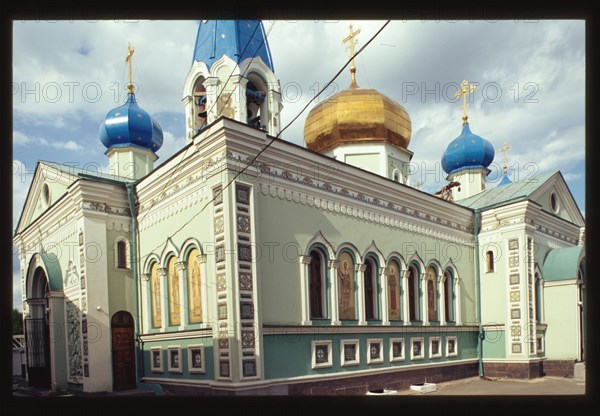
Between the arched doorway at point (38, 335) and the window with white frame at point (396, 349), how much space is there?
865 centimetres

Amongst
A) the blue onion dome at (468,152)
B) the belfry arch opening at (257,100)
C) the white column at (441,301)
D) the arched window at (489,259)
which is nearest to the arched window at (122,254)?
the belfry arch opening at (257,100)

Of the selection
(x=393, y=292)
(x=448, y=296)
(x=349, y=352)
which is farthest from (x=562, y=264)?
(x=349, y=352)

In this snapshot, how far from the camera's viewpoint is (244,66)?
43.9ft

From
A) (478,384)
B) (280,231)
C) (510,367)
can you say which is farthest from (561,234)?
(280,231)

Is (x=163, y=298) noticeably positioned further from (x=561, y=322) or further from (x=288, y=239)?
(x=561, y=322)

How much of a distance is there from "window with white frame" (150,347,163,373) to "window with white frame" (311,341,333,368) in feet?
11.2

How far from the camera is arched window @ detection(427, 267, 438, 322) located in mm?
14879

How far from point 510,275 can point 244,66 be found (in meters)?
9.96

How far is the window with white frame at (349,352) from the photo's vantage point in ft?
38.3

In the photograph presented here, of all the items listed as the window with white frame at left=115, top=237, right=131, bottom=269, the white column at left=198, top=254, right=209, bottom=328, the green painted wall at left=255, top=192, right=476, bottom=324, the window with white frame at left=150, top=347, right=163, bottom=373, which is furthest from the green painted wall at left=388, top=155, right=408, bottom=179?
the window with white frame at left=150, top=347, right=163, bottom=373

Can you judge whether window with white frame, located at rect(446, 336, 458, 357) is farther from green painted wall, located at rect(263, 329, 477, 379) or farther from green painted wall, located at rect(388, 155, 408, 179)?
green painted wall, located at rect(388, 155, 408, 179)

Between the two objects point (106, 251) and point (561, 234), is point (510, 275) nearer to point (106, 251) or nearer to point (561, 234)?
point (561, 234)

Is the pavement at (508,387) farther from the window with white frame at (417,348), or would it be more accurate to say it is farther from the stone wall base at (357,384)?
the window with white frame at (417,348)

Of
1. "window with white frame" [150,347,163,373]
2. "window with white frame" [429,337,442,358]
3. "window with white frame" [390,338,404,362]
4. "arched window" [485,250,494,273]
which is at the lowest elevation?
"window with white frame" [429,337,442,358]
